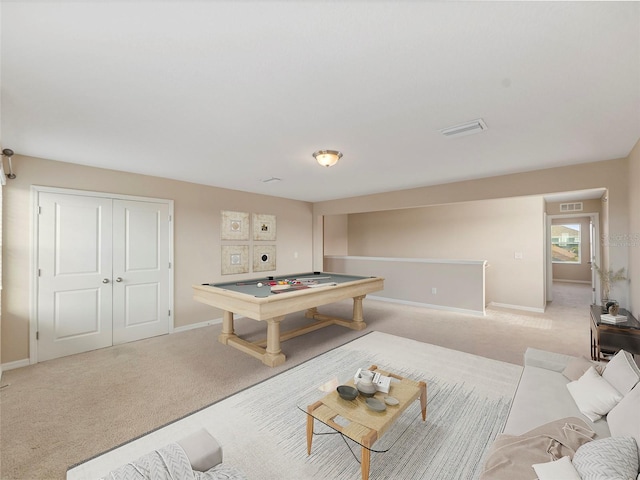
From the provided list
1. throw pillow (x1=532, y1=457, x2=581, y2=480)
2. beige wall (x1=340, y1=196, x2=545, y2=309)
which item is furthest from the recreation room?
beige wall (x1=340, y1=196, x2=545, y2=309)

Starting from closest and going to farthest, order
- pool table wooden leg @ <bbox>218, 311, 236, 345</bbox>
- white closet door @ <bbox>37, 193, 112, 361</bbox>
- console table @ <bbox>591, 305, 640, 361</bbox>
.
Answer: console table @ <bbox>591, 305, 640, 361</bbox> → white closet door @ <bbox>37, 193, 112, 361</bbox> → pool table wooden leg @ <bbox>218, 311, 236, 345</bbox>

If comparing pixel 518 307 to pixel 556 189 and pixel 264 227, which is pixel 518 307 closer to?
pixel 556 189

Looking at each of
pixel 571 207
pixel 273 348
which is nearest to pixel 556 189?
pixel 273 348

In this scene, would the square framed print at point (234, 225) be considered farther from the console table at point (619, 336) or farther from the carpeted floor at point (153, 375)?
the console table at point (619, 336)

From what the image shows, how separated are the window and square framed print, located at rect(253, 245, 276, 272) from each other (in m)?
9.69

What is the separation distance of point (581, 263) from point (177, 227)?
39.5ft

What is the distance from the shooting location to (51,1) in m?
1.16

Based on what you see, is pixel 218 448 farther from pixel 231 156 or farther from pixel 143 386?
pixel 231 156

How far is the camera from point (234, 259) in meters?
5.23

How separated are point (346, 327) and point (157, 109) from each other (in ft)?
12.7

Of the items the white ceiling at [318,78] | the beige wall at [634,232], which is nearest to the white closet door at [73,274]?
the white ceiling at [318,78]

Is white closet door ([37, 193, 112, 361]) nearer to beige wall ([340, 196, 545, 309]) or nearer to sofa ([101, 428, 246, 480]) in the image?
sofa ([101, 428, 246, 480])

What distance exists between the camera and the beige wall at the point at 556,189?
3225 millimetres

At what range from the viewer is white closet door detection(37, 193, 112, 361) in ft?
11.0
